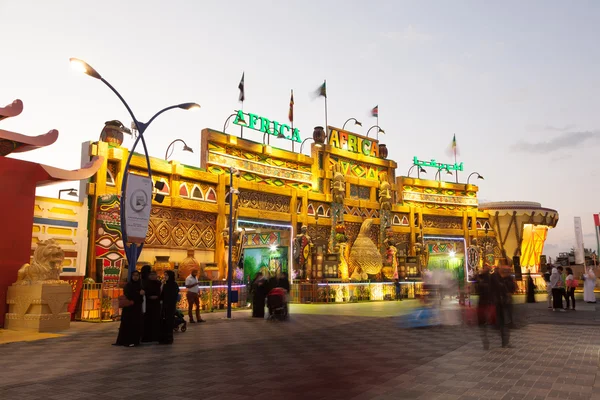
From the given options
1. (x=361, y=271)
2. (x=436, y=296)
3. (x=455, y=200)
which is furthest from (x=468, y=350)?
(x=455, y=200)

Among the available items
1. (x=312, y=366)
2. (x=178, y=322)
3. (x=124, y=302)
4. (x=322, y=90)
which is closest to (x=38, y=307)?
(x=178, y=322)

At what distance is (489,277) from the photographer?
33.2ft

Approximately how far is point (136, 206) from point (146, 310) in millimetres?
3145

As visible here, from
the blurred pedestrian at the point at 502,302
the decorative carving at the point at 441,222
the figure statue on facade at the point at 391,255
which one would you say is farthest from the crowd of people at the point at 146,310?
the decorative carving at the point at 441,222

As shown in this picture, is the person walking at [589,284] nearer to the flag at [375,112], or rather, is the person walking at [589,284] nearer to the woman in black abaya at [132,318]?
the flag at [375,112]

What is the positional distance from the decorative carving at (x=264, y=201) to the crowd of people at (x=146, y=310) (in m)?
13.7

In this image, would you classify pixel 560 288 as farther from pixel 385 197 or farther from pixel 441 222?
pixel 441 222

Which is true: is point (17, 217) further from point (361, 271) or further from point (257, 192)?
point (361, 271)

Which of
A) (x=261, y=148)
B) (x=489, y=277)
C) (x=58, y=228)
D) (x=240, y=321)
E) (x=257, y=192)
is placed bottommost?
(x=240, y=321)

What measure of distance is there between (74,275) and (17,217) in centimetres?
323

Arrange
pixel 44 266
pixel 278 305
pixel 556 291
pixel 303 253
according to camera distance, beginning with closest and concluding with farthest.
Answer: pixel 44 266 < pixel 278 305 < pixel 556 291 < pixel 303 253

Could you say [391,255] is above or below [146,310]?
above

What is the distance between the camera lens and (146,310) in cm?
1089

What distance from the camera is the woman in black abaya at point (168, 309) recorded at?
10.7 meters
